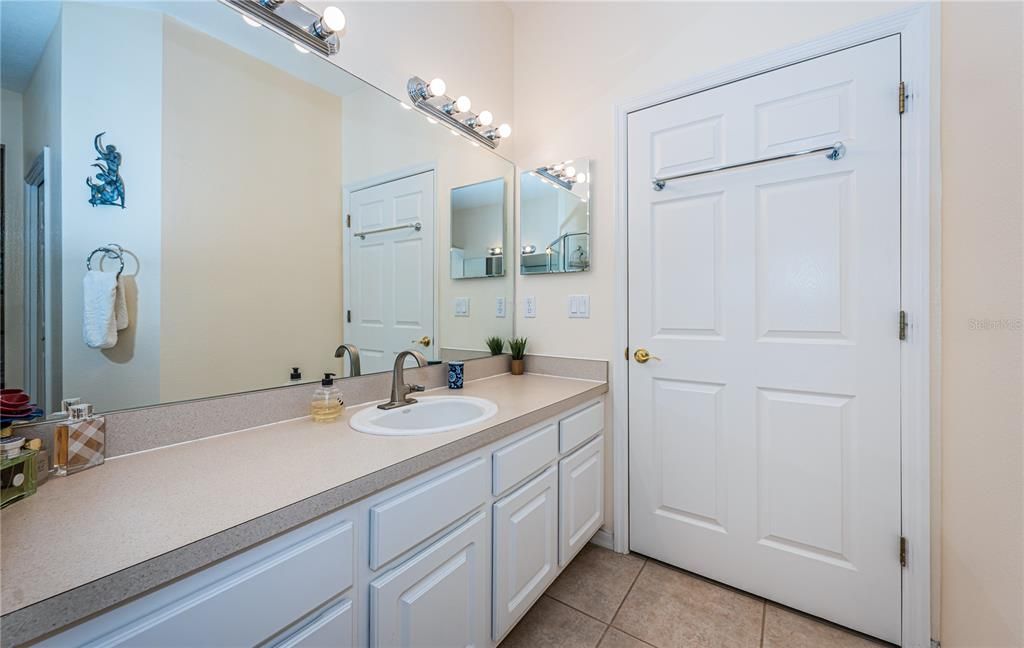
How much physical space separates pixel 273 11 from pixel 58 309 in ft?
3.19

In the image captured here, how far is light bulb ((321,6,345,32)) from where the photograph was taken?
1.26 meters

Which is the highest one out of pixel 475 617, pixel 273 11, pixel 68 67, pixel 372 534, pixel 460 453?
pixel 273 11

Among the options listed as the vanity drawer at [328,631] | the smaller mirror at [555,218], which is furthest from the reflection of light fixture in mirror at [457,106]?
the vanity drawer at [328,631]

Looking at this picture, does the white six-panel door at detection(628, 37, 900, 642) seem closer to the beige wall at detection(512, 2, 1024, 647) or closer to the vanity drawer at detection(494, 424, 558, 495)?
the beige wall at detection(512, 2, 1024, 647)

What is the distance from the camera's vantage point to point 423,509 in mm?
988

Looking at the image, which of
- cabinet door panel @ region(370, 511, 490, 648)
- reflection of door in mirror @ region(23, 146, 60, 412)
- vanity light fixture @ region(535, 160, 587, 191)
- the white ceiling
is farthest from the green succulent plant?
the white ceiling

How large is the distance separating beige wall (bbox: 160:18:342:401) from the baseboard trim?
1501 mm

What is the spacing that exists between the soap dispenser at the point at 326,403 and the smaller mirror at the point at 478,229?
0.85 m

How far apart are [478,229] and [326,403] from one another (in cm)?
118

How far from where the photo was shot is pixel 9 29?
2.72ft

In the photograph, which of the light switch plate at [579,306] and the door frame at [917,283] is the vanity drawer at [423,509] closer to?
the light switch plate at [579,306]

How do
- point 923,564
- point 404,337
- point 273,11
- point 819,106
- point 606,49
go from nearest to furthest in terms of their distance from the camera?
point 273,11 < point 923,564 < point 819,106 < point 404,337 < point 606,49

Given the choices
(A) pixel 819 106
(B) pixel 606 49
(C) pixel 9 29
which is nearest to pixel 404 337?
(C) pixel 9 29

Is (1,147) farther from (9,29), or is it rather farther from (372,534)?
(372,534)
